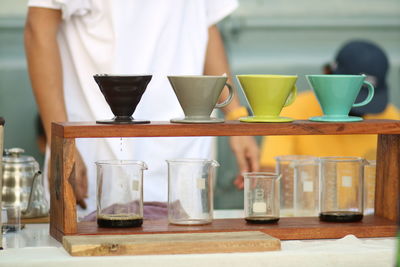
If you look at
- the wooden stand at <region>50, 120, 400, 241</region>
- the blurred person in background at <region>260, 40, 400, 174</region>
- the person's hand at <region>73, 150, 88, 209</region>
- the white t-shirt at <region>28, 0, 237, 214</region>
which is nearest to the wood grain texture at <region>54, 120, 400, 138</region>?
the wooden stand at <region>50, 120, 400, 241</region>

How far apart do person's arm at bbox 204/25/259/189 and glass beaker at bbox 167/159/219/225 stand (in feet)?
1.32

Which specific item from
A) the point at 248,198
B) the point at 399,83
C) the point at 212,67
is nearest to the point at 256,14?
the point at 399,83

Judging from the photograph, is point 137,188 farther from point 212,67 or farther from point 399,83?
point 399,83

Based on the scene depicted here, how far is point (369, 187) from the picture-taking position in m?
2.31

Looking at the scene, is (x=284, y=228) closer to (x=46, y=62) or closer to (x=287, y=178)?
(x=287, y=178)

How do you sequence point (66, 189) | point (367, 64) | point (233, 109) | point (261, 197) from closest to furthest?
point (66, 189) → point (261, 197) → point (233, 109) → point (367, 64)

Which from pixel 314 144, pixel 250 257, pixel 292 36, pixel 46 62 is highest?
pixel 292 36

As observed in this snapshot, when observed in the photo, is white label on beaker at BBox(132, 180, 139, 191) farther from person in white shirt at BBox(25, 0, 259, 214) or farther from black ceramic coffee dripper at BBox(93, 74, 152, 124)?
person in white shirt at BBox(25, 0, 259, 214)

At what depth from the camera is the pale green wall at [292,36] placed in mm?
3951

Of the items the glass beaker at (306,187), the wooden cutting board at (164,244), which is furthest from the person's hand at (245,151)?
the wooden cutting board at (164,244)

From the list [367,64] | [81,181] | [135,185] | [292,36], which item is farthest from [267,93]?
[292,36]

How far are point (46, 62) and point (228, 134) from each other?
2.73 ft

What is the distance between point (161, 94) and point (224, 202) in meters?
1.30


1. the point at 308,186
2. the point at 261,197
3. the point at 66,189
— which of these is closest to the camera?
→ the point at 66,189
